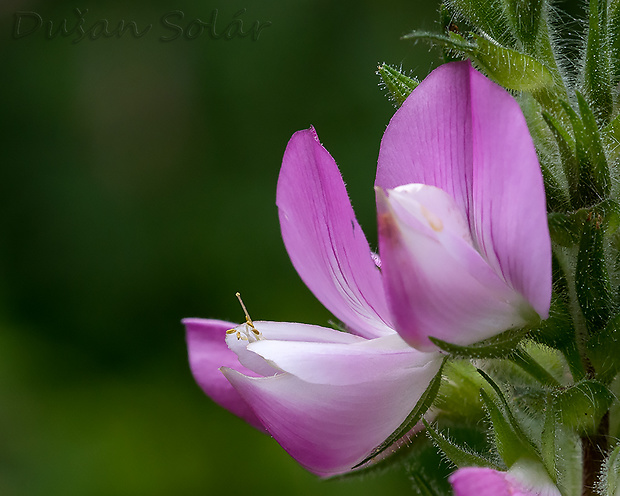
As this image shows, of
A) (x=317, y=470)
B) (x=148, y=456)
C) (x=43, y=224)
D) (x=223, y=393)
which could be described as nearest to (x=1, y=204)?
(x=43, y=224)

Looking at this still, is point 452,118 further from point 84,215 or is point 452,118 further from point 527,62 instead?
point 84,215

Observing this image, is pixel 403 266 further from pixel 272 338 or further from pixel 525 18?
pixel 525 18

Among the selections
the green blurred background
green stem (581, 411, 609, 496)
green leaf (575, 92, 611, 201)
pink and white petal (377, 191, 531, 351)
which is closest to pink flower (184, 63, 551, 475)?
pink and white petal (377, 191, 531, 351)

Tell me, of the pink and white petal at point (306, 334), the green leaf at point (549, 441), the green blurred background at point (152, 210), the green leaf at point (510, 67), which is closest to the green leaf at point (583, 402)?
the green leaf at point (549, 441)

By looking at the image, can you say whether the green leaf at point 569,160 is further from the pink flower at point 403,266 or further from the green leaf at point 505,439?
the green leaf at point 505,439

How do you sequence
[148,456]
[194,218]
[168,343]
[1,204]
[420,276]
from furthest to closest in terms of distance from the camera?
1. [1,204]
2. [194,218]
3. [168,343]
4. [148,456]
5. [420,276]

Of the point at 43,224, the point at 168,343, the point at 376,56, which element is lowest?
the point at 168,343
